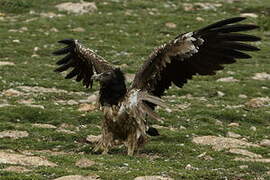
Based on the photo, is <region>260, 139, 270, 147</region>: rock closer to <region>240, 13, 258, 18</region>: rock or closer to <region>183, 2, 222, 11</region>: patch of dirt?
<region>240, 13, 258, 18</region>: rock

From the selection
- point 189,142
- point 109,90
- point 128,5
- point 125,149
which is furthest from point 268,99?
point 128,5

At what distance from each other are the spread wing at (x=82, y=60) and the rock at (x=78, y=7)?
58.6 ft

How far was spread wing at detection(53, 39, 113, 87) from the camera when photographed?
1380 centimetres

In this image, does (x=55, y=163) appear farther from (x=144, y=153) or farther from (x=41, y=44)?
(x=41, y=44)

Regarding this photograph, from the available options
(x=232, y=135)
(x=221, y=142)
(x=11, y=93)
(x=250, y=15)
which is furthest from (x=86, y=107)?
(x=250, y=15)

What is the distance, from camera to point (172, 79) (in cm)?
1323

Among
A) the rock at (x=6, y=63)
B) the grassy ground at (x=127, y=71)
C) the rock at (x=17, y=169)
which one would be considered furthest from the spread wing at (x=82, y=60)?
the rock at (x=6, y=63)

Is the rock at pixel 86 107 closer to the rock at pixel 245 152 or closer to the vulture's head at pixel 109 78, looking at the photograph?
the vulture's head at pixel 109 78

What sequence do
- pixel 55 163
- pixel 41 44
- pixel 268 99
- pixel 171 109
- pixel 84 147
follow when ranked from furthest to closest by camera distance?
pixel 41 44
pixel 268 99
pixel 171 109
pixel 84 147
pixel 55 163

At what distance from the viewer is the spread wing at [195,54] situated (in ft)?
39.7

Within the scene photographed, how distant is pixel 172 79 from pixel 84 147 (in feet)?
8.60

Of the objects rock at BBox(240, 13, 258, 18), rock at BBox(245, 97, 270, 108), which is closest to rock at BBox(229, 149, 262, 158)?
rock at BBox(245, 97, 270, 108)

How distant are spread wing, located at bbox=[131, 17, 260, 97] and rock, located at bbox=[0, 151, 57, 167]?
2400 mm

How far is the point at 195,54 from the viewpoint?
12602 mm
